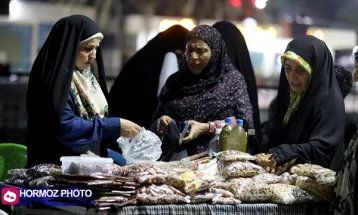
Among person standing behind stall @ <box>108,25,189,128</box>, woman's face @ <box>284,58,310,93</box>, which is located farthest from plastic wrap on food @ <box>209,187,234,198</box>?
person standing behind stall @ <box>108,25,189,128</box>

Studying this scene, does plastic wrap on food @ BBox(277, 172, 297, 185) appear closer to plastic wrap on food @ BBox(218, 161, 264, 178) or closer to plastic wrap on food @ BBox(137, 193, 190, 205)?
plastic wrap on food @ BBox(218, 161, 264, 178)

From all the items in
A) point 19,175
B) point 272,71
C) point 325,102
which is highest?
point 325,102

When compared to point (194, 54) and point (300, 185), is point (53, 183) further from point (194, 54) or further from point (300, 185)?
point (194, 54)

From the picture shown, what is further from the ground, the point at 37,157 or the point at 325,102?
the point at 325,102

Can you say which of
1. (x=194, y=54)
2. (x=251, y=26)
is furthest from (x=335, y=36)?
(x=194, y=54)

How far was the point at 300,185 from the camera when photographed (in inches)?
172

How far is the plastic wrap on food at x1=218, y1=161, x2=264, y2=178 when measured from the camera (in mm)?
4426

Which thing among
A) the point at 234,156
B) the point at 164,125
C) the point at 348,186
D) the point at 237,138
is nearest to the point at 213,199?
the point at 234,156

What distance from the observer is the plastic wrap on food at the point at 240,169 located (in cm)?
443

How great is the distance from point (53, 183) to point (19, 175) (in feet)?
1.07

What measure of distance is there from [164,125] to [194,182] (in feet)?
3.53

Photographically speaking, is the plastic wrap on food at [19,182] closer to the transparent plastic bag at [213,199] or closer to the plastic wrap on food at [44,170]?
the plastic wrap on food at [44,170]

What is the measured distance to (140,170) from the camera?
427cm

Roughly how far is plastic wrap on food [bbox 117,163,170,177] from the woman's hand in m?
0.55
